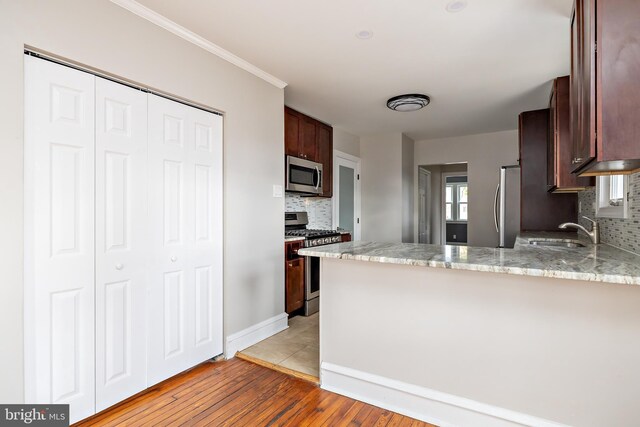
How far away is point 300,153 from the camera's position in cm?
405

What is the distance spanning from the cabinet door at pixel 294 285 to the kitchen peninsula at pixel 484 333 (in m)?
1.27

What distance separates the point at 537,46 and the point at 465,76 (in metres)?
0.64

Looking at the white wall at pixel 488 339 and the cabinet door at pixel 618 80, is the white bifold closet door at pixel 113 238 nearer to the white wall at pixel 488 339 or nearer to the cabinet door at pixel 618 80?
the white wall at pixel 488 339

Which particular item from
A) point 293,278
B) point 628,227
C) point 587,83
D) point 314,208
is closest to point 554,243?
point 628,227

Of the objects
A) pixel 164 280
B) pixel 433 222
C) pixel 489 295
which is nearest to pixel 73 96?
pixel 164 280

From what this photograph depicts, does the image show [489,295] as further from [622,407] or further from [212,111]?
[212,111]

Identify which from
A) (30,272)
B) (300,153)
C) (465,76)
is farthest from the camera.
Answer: (300,153)

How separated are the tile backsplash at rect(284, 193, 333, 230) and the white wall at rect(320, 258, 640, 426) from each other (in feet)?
7.42

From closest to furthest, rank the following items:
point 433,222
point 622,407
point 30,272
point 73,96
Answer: point 622,407, point 30,272, point 73,96, point 433,222

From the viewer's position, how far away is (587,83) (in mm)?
1420

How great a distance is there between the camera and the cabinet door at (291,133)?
12.5ft

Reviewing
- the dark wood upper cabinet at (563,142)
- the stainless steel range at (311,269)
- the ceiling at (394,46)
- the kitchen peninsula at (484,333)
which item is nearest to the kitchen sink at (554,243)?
the dark wood upper cabinet at (563,142)

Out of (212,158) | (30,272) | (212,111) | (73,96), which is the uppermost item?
(212,111)

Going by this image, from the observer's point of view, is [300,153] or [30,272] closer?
[30,272]
